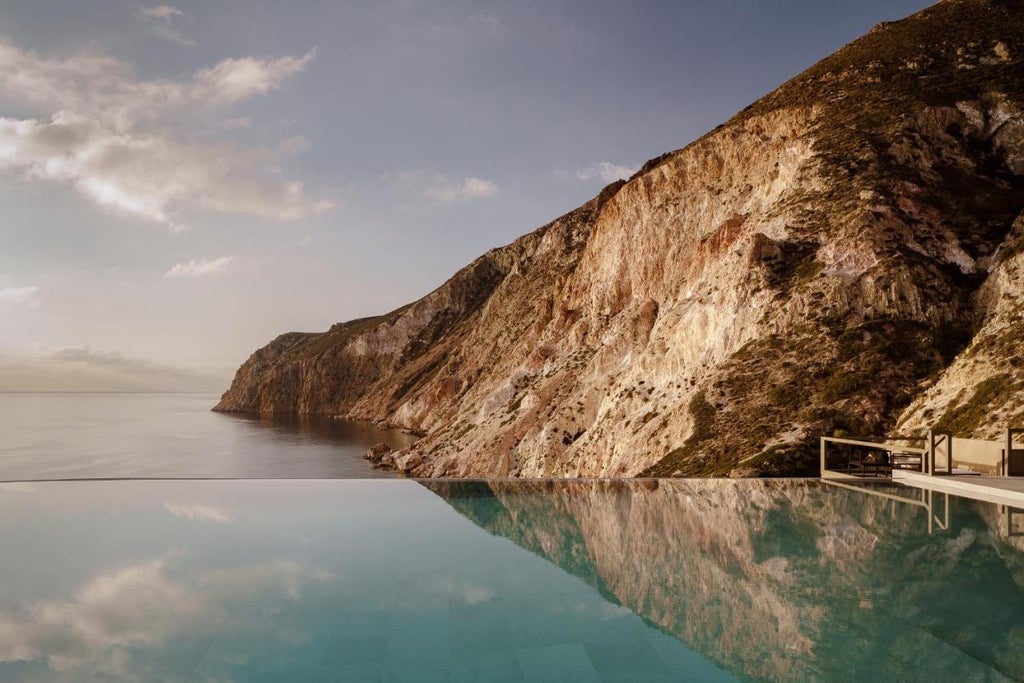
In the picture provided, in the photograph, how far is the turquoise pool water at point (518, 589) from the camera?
243 inches

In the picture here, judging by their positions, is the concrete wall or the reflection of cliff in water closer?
the reflection of cliff in water

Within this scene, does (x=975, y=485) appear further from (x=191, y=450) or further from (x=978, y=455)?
(x=191, y=450)

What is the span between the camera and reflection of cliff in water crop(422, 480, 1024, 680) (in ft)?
20.5

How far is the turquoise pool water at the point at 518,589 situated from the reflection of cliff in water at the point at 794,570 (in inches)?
1.4

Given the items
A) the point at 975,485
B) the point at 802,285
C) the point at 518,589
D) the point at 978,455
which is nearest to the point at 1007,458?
the point at 978,455

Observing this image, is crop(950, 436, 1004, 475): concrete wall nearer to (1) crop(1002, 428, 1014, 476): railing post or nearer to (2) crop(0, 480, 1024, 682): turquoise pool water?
(1) crop(1002, 428, 1014, 476): railing post

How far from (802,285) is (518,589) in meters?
33.7

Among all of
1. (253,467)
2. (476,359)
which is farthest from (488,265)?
(253,467)

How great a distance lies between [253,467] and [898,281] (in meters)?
66.6

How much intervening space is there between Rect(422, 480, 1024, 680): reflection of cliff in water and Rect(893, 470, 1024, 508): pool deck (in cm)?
96

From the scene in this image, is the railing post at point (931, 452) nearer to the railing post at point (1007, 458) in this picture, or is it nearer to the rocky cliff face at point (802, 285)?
the railing post at point (1007, 458)

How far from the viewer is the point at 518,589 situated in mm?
8258

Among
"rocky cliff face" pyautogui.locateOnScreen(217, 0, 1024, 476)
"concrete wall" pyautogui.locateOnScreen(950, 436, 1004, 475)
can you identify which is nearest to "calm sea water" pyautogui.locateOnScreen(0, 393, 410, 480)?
"rocky cliff face" pyautogui.locateOnScreen(217, 0, 1024, 476)

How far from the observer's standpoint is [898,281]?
1341 inches
